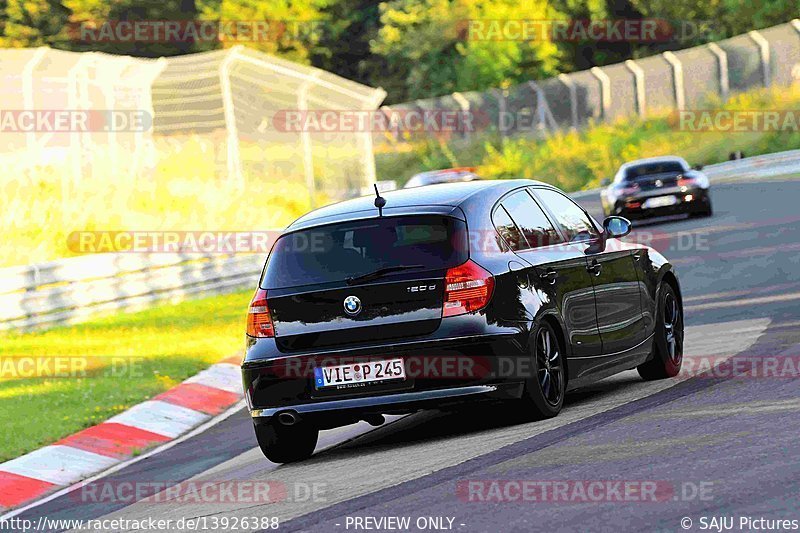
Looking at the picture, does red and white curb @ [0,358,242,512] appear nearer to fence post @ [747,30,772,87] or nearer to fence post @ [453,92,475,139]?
fence post @ [747,30,772,87]

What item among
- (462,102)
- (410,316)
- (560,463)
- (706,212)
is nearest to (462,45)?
(462,102)

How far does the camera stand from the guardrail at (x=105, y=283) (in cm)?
1795

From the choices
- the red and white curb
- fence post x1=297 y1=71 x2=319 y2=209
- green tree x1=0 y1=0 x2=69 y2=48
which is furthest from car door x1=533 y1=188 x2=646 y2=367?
green tree x1=0 y1=0 x2=69 y2=48

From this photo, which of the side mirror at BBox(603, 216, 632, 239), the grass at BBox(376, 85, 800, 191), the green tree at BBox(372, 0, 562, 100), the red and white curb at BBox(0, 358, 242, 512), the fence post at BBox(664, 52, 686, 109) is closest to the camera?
the red and white curb at BBox(0, 358, 242, 512)

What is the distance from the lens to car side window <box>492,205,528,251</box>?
945 centimetres

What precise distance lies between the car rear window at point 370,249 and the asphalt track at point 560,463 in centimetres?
106

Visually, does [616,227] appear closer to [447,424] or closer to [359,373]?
[447,424]

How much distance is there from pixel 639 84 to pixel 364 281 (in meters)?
48.7

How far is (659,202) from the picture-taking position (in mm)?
29812

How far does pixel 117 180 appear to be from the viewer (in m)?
27.7

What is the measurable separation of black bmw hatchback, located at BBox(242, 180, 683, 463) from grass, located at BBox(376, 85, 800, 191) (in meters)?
41.7

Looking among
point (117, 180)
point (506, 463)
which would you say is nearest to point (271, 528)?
point (506, 463)

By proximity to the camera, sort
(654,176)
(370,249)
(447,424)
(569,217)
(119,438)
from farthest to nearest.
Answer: (654,176), (119,438), (569,217), (447,424), (370,249)

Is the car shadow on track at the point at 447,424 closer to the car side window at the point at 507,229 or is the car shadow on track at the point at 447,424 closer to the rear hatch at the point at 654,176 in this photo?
the car side window at the point at 507,229
